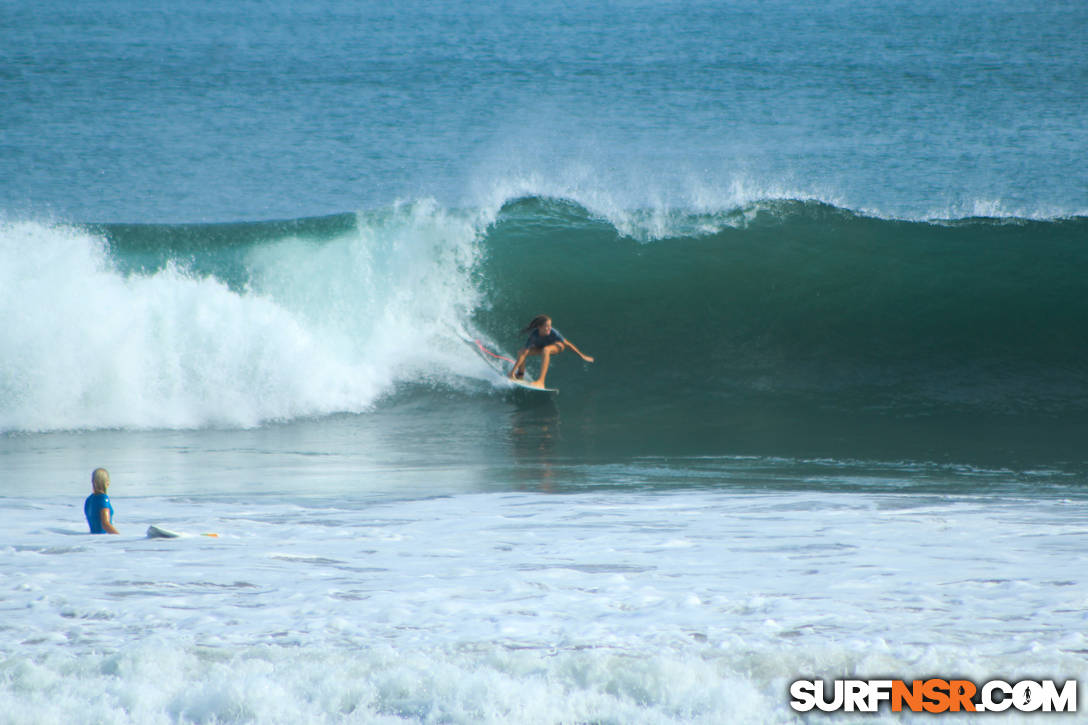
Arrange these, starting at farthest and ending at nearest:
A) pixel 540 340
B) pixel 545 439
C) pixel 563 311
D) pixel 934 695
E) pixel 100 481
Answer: pixel 563 311 < pixel 540 340 < pixel 545 439 < pixel 100 481 < pixel 934 695

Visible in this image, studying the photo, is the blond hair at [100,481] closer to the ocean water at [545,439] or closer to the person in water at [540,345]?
the ocean water at [545,439]

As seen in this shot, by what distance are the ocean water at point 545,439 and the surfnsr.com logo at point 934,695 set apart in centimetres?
6

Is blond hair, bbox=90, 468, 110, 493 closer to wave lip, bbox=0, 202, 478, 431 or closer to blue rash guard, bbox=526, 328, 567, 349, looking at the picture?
wave lip, bbox=0, 202, 478, 431

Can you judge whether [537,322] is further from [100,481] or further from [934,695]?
[934,695]

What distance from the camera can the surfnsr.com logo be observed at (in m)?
3.20

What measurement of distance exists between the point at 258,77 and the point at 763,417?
37222mm

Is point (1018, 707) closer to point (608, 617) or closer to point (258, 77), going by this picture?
point (608, 617)

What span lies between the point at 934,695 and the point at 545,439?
611cm

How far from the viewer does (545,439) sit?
924cm

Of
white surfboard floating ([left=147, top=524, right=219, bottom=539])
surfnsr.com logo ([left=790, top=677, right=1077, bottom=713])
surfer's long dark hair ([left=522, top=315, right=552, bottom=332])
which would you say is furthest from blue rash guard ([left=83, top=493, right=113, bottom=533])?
surfer's long dark hair ([left=522, top=315, right=552, bottom=332])

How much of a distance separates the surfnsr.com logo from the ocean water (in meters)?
0.06

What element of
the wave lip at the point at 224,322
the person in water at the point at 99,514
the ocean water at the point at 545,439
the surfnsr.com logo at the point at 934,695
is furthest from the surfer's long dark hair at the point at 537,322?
the surfnsr.com logo at the point at 934,695

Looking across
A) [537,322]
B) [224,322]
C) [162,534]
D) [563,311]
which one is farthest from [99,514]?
[563,311]

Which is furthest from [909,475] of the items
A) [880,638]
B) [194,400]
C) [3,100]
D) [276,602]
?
[3,100]
